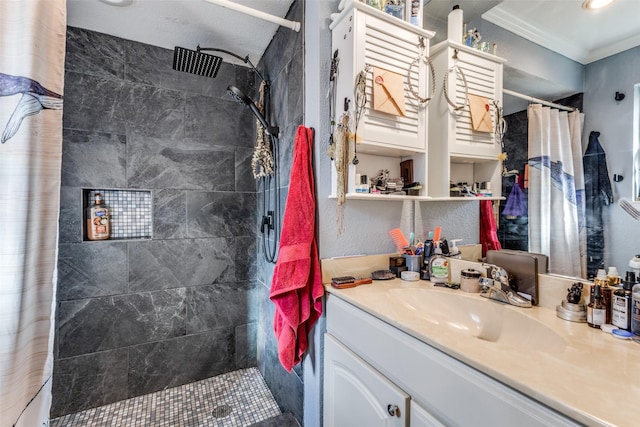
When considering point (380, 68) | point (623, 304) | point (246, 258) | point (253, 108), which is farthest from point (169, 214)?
point (623, 304)

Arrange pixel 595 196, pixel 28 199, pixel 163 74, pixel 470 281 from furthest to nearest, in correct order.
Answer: pixel 163 74 → pixel 470 281 → pixel 28 199 → pixel 595 196

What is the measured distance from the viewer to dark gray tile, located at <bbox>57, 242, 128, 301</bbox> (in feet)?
5.44

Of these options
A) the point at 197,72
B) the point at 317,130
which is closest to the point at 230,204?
the point at 197,72

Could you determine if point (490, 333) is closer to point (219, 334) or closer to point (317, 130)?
point (317, 130)

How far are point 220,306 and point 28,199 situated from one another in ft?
4.44

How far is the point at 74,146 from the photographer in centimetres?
169

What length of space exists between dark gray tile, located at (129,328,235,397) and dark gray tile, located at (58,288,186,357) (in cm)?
8

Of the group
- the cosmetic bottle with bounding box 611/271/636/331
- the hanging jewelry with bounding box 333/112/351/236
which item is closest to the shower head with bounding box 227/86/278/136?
the hanging jewelry with bounding box 333/112/351/236

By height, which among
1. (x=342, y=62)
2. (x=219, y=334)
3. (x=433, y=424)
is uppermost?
(x=342, y=62)

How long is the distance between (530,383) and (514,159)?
0.85 m

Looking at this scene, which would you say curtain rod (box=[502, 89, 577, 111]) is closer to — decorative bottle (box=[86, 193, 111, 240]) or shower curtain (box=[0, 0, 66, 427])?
→ shower curtain (box=[0, 0, 66, 427])

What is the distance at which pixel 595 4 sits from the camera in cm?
85

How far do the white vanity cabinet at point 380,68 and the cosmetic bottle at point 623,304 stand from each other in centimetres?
73

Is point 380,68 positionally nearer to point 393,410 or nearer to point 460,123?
point 460,123
